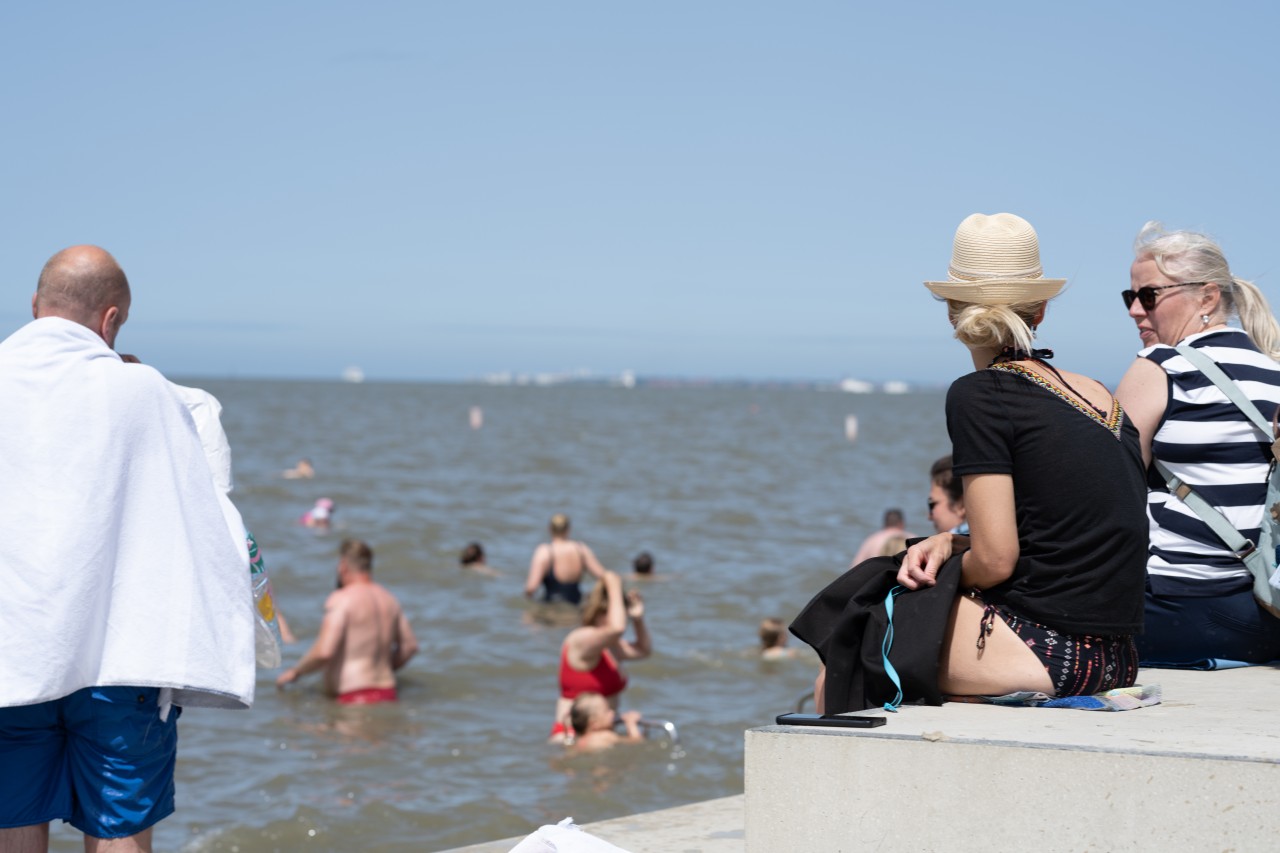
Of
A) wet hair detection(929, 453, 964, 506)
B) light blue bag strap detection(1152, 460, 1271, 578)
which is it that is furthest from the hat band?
wet hair detection(929, 453, 964, 506)

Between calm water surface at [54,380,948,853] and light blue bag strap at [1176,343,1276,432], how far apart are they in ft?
16.7

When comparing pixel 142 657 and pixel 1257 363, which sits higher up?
pixel 1257 363

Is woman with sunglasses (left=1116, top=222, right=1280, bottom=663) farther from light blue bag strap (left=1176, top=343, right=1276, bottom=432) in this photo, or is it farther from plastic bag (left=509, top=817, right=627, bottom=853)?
plastic bag (left=509, top=817, right=627, bottom=853)

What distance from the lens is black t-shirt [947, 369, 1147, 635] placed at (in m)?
3.09

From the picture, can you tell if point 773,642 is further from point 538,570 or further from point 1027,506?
point 1027,506

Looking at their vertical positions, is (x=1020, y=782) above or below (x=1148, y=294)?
below

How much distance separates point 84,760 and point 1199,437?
304 centimetres

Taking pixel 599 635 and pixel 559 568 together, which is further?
pixel 559 568

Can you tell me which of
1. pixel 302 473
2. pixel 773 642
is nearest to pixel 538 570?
pixel 773 642

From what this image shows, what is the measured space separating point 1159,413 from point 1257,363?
1.09 ft

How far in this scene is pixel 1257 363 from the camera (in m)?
3.88

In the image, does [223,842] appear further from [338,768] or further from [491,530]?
[491,530]

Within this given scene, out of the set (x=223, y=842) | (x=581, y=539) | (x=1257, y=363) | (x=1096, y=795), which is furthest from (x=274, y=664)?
(x=581, y=539)

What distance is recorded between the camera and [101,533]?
3047 millimetres
